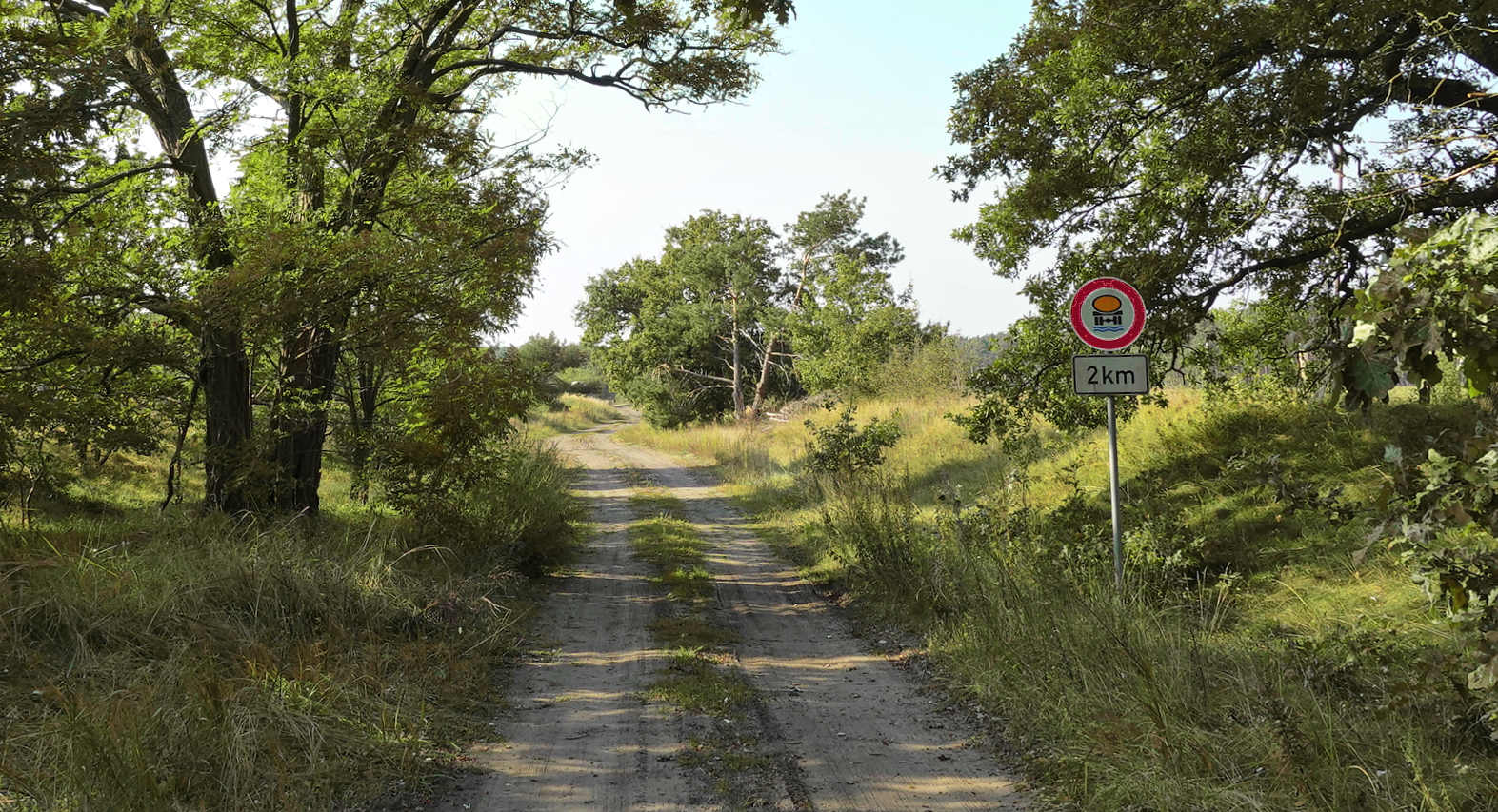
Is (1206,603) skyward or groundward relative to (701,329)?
groundward

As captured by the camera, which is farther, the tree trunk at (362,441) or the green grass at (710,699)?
the tree trunk at (362,441)

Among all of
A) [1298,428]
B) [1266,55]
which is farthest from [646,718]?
[1298,428]

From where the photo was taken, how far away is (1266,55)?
912 cm

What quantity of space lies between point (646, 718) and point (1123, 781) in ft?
9.36

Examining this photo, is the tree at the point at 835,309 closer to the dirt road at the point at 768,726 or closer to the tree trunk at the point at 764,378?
the tree trunk at the point at 764,378

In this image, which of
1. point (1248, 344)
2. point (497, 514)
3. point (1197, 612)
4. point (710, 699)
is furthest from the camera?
point (497, 514)

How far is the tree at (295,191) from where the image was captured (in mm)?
8602

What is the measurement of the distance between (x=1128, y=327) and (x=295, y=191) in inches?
345

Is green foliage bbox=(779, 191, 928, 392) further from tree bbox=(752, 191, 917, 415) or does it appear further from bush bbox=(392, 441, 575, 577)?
bush bbox=(392, 441, 575, 577)

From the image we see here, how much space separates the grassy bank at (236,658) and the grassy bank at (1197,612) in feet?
11.6

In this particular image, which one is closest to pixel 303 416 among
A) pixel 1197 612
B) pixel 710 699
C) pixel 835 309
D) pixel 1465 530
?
pixel 710 699

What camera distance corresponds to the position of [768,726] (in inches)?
225

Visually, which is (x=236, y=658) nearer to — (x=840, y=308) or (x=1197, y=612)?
(x=1197, y=612)

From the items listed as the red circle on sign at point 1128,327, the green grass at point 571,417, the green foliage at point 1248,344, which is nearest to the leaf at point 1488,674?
the red circle on sign at point 1128,327
